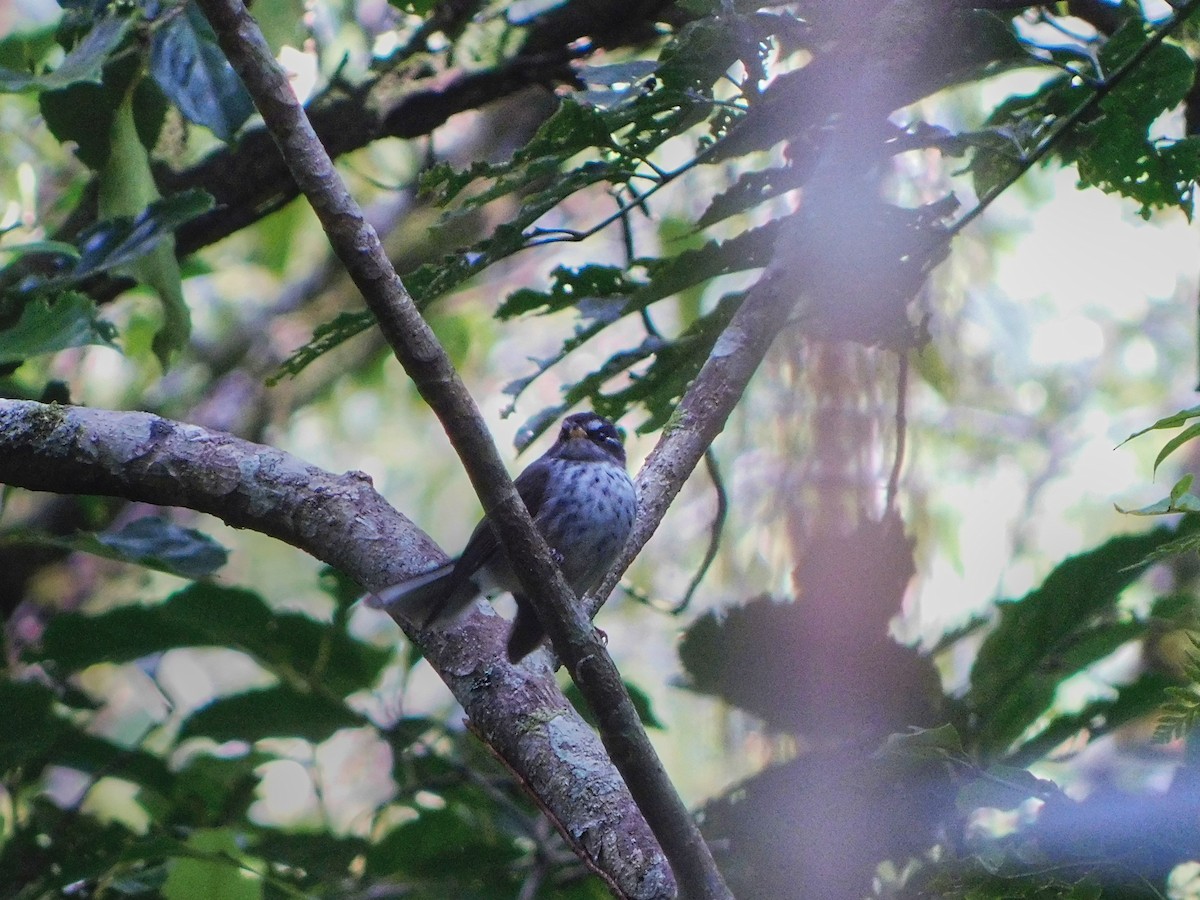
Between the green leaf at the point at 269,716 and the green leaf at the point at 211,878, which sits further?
the green leaf at the point at 269,716

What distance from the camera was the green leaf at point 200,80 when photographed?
9.23 ft

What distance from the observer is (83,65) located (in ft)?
8.81

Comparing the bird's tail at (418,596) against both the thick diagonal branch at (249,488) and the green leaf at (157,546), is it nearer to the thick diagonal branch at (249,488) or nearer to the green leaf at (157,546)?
the thick diagonal branch at (249,488)

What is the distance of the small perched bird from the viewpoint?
2.35m

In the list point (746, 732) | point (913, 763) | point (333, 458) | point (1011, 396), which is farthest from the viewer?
point (333, 458)

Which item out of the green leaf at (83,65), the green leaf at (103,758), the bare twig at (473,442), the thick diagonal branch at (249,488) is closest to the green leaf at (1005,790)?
the bare twig at (473,442)

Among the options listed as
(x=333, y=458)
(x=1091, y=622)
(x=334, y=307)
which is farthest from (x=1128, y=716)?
(x=333, y=458)

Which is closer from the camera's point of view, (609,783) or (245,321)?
(609,783)

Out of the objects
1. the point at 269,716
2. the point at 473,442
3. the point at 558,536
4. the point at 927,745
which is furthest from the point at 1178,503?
the point at 269,716

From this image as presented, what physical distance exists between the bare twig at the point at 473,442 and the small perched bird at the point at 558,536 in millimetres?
441

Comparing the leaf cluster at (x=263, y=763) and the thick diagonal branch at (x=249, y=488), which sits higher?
the thick diagonal branch at (x=249, y=488)

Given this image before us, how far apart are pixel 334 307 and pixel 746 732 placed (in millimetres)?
3544

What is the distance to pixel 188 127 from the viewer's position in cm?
396

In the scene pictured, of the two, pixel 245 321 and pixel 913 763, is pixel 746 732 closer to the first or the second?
pixel 913 763
